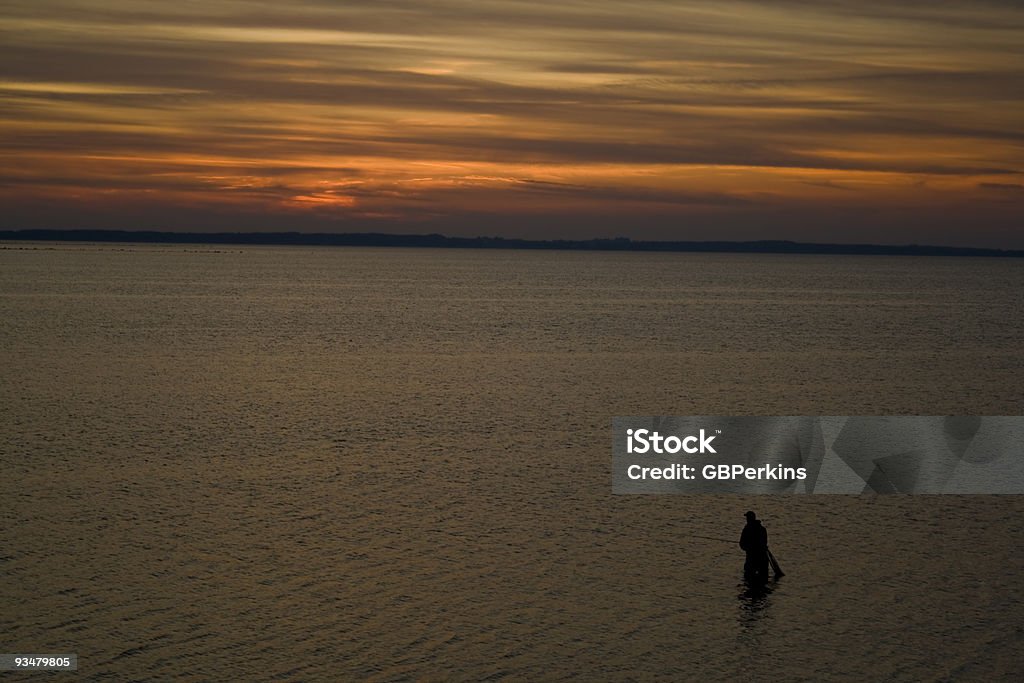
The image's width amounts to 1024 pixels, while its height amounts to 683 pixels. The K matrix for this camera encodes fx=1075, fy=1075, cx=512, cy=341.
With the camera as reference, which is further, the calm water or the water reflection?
the water reflection

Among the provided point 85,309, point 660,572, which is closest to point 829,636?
point 660,572

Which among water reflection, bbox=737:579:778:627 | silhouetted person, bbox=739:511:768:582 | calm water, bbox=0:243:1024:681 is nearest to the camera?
→ calm water, bbox=0:243:1024:681

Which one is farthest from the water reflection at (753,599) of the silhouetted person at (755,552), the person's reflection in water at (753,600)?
the silhouetted person at (755,552)

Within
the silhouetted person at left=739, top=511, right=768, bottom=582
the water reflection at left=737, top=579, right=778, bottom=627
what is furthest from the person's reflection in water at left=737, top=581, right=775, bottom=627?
the silhouetted person at left=739, top=511, right=768, bottom=582

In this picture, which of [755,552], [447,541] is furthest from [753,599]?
[447,541]

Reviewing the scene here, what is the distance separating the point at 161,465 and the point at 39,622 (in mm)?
19476

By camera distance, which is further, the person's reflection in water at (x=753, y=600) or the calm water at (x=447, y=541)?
the person's reflection in water at (x=753, y=600)

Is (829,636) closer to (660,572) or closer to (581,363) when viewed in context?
(660,572)

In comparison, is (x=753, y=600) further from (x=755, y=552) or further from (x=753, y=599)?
(x=755, y=552)

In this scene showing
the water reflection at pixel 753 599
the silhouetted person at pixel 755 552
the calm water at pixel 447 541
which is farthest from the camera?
the silhouetted person at pixel 755 552

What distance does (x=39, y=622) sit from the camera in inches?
1092

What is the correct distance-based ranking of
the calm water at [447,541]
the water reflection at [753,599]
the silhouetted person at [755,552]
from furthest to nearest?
the silhouetted person at [755,552] < the water reflection at [753,599] < the calm water at [447,541]

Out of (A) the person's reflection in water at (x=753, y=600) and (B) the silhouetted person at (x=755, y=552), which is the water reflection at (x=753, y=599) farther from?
(B) the silhouetted person at (x=755, y=552)

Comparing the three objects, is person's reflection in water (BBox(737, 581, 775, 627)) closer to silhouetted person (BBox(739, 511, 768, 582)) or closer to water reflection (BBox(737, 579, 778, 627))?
water reflection (BBox(737, 579, 778, 627))
